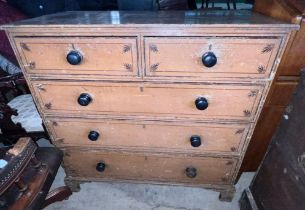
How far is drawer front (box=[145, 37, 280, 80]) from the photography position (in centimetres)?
100

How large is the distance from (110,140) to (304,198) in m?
1.13

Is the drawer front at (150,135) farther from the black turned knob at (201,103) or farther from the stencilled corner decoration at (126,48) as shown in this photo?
the stencilled corner decoration at (126,48)

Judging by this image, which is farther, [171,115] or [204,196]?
[204,196]

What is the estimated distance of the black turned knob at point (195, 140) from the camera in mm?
1350

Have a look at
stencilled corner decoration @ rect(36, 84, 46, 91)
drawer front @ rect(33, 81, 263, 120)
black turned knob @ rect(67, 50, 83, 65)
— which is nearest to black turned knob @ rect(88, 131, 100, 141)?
drawer front @ rect(33, 81, 263, 120)

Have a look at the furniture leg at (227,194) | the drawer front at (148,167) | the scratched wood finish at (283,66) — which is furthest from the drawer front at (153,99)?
the furniture leg at (227,194)

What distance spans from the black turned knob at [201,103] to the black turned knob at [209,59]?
8.7 inches

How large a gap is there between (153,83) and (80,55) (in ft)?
1.30

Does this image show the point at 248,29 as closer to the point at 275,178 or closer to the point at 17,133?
the point at 275,178

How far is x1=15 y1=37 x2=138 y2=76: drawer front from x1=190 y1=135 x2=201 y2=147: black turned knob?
1.84 ft

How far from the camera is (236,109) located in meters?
1.22

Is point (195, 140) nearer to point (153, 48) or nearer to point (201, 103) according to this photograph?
point (201, 103)

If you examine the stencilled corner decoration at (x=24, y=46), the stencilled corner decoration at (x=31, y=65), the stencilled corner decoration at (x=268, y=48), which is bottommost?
the stencilled corner decoration at (x=31, y=65)

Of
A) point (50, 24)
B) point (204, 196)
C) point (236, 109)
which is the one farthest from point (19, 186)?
point (204, 196)
